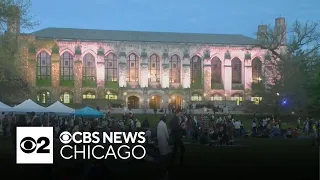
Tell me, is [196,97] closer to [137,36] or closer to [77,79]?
[137,36]

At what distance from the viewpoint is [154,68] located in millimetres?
72250

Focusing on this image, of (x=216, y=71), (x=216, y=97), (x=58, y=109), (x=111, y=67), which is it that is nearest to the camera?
(x=58, y=109)

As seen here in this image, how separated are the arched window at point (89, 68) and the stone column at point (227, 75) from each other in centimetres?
1892

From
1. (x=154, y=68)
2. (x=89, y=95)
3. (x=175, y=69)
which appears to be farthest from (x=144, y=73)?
(x=89, y=95)

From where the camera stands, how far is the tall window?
71812mm

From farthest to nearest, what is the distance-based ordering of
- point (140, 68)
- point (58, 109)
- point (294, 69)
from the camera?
point (140, 68)
point (294, 69)
point (58, 109)

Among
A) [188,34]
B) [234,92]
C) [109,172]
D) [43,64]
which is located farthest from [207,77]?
[109,172]

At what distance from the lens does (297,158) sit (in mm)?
→ 18031

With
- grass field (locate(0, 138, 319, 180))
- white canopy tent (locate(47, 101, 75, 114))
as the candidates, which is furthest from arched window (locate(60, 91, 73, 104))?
grass field (locate(0, 138, 319, 180))

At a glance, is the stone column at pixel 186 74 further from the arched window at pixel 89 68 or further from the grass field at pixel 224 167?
the grass field at pixel 224 167

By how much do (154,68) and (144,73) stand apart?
2323 mm

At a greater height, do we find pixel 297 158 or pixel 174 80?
pixel 174 80

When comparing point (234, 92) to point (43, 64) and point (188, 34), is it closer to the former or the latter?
point (188, 34)

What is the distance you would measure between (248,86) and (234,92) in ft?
7.30
